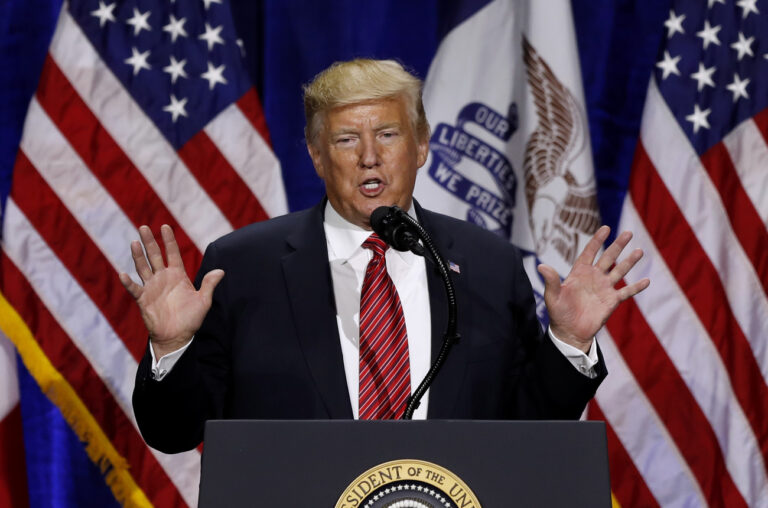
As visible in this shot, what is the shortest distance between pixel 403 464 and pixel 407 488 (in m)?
0.03

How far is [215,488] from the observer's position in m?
1.21

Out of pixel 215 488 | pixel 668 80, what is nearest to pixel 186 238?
pixel 668 80

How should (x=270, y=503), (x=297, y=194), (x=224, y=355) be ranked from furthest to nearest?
(x=297, y=194) < (x=224, y=355) < (x=270, y=503)

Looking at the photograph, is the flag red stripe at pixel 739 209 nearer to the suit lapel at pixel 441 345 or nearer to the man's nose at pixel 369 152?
the suit lapel at pixel 441 345

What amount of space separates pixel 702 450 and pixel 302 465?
2.29 metres

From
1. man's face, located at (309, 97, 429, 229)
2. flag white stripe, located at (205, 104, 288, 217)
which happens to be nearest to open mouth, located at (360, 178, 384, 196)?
man's face, located at (309, 97, 429, 229)

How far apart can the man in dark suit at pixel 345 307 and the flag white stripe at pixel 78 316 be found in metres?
1.23

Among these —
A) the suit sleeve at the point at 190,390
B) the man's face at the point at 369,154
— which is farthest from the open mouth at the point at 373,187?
the suit sleeve at the point at 190,390

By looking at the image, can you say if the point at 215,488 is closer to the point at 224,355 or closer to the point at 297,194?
the point at 224,355

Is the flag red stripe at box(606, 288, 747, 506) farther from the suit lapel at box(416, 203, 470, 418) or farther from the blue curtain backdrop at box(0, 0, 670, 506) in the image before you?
the suit lapel at box(416, 203, 470, 418)

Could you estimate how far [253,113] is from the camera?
127 inches

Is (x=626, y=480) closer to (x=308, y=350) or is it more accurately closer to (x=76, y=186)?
(x=308, y=350)

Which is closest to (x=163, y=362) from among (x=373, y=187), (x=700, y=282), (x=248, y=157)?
(x=373, y=187)

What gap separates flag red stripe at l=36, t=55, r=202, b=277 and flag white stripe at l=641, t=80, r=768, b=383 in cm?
157
